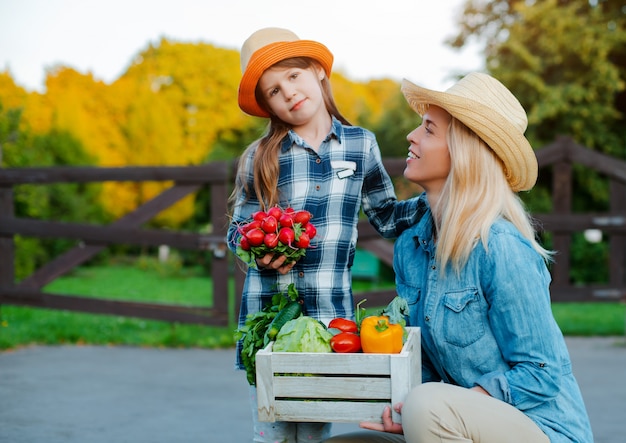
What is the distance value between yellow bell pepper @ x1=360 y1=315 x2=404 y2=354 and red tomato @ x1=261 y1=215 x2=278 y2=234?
0.62 metres

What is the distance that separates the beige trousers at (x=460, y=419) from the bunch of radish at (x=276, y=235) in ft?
2.73

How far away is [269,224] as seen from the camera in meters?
2.82

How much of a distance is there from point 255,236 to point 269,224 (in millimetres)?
71

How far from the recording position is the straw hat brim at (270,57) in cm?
330

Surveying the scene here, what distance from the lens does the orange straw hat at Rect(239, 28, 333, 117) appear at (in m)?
3.30

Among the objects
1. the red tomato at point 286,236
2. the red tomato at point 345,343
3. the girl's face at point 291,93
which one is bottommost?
the red tomato at point 345,343

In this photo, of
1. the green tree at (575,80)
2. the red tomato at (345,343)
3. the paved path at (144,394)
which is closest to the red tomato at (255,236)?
the red tomato at (345,343)

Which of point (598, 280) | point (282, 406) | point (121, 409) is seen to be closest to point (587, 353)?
point (121, 409)

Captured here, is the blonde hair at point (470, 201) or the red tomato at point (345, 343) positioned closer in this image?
the red tomato at point (345, 343)

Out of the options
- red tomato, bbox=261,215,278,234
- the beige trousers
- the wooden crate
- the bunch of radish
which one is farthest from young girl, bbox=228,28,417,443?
the beige trousers

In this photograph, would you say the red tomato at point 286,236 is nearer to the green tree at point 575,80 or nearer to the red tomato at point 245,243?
the red tomato at point 245,243

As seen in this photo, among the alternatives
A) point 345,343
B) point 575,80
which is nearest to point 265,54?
point 345,343

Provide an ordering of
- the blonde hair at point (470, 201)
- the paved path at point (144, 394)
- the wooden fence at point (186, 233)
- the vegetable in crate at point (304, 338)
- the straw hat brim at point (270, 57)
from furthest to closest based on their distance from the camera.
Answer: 1. the wooden fence at point (186, 233)
2. the paved path at point (144, 394)
3. the straw hat brim at point (270, 57)
4. the blonde hair at point (470, 201)
5. the vegetable in crate at point (304, 338)

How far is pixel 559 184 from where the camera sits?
300 inches
